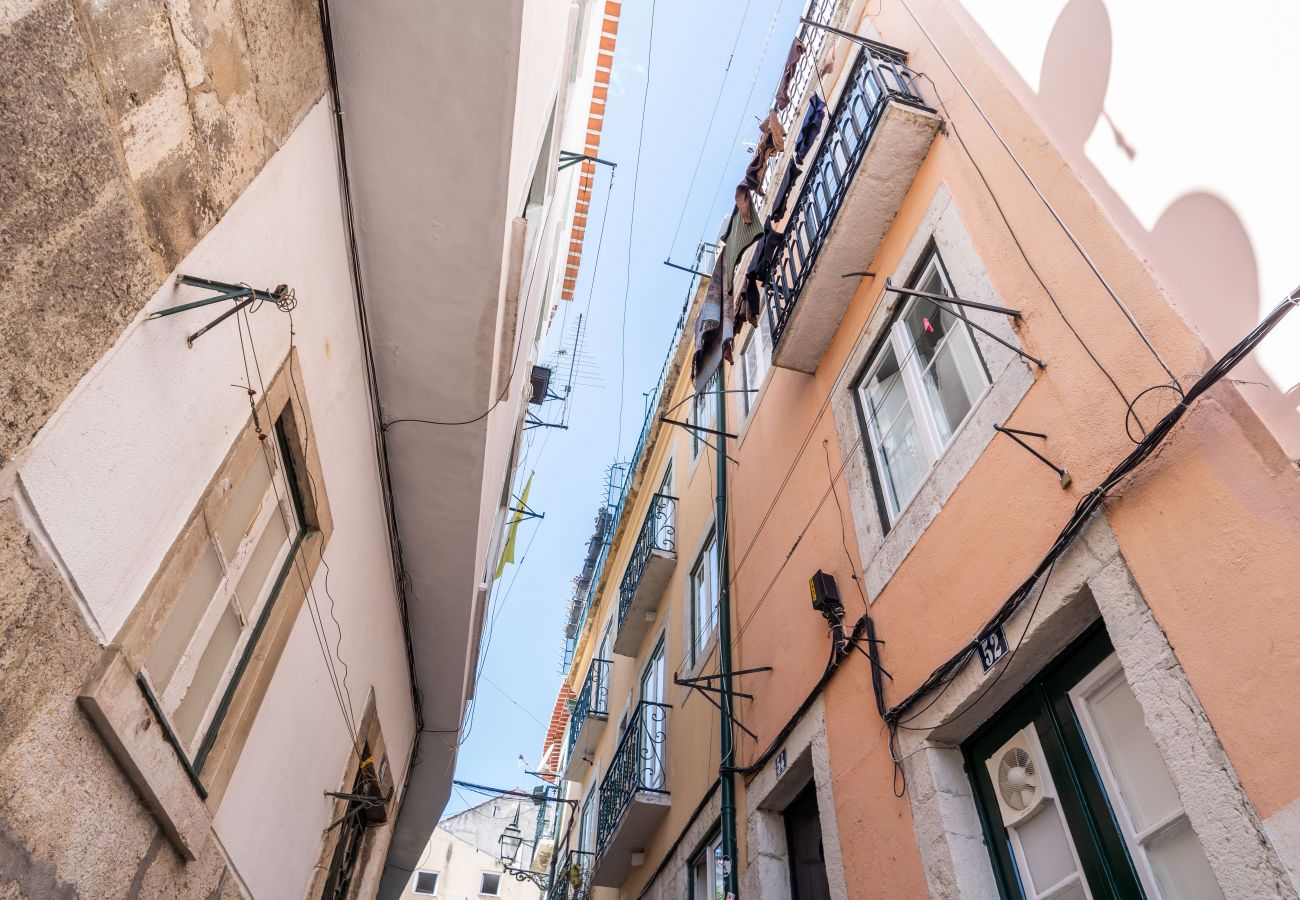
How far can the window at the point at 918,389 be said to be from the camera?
4.34 meters

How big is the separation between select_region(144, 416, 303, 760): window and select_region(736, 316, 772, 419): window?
209 inches

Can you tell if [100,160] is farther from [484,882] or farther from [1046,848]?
[484,882]

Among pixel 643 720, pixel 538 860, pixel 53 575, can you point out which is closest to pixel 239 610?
pixel 53 575

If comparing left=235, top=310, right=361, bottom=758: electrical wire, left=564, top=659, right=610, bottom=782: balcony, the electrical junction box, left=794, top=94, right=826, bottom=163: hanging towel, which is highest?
left=794, top=94, right=826, bottom=163: hanging towel

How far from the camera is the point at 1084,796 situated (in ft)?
9.97

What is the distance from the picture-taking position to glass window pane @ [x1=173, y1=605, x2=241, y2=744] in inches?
125

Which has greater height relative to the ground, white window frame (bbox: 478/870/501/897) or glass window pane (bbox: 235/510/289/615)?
white window frame (bbox: 478/870/501/897)

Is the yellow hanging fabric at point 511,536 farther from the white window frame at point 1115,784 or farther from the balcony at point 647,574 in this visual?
the white window frame at point 1115,784

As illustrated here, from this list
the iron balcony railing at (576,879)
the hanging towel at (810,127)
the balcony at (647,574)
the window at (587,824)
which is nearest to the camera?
the hanging towel at (810,127)

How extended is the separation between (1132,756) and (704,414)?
842cm

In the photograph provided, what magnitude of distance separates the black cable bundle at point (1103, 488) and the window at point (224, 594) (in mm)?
3168

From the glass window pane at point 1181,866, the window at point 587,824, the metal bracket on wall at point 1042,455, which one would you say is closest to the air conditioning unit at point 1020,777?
the glass window pane at point 1181,866

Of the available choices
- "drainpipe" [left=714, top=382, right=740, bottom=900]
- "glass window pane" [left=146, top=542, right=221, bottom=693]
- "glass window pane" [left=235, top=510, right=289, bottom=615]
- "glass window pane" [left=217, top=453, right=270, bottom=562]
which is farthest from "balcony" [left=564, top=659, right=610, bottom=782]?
"glass window pane" [left=146, top=542, right=221, bottom=693]

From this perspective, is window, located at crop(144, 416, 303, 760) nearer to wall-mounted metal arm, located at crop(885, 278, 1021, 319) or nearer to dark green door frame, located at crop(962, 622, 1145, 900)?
Answer: wall-mounted metal arm, located at crop(885, 278, 1021, 319)
